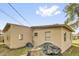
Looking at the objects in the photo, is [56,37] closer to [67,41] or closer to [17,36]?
[67,41]

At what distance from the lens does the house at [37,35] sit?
2.06 meters

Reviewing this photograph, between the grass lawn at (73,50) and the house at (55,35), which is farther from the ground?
the house at (55,35)

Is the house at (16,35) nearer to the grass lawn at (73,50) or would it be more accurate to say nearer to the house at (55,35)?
the house at (55,35)

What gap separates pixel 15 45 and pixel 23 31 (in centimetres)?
17

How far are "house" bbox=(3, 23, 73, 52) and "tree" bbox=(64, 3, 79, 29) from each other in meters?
0.05

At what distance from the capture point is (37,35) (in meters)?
2.08

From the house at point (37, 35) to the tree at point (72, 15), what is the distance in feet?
0.18

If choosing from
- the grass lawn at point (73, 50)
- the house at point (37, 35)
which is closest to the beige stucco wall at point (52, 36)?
the house at point (37, 35)

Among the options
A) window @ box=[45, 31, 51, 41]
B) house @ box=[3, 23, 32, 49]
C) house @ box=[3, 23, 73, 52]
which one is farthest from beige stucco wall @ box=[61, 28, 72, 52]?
house @ box=[3, 23, 32, 49]

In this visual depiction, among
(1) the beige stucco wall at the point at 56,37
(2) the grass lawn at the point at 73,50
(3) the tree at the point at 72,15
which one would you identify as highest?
(3) the tree at the point at 72,15

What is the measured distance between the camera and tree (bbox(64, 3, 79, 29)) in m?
2.05

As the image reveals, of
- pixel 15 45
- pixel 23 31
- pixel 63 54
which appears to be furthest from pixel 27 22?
pixel 63 54

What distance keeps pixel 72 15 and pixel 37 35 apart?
424mm

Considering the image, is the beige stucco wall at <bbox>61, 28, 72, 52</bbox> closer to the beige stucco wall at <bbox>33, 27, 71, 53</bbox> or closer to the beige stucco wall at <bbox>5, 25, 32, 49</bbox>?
the beige stucco wall at <bbox>33, 27, 71, 53</bbox>
